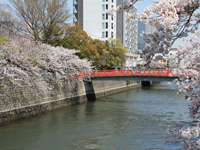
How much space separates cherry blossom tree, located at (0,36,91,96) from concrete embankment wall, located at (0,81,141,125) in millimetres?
795

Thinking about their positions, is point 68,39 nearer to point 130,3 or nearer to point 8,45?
point 8,45

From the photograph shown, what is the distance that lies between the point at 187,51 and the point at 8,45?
609 inches

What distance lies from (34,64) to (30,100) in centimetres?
351

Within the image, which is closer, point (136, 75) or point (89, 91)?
point (136, 75)

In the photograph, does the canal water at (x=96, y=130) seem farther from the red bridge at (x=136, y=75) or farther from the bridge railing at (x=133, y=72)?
the bridge railing at (x=133, y=72)

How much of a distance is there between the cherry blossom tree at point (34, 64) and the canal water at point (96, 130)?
3.54 m

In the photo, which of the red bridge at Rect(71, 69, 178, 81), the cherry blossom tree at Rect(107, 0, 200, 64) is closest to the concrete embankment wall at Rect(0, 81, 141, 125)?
the red bridge at Rect(71, 69, 178, 81)

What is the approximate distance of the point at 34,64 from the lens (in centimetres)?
2131

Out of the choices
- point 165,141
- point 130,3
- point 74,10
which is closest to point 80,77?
point 165,141

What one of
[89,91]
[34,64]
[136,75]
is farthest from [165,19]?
[89,91]

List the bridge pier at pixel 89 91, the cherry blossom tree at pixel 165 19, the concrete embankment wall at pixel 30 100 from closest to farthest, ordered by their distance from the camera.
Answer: the cherry blossom tree at pixel 165 19 → the concrete embankment wall at pixel 30 100 → the bridge pier at pixel 89 91

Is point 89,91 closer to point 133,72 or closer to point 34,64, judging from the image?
point 133,72

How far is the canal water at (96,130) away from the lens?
13.5 meters

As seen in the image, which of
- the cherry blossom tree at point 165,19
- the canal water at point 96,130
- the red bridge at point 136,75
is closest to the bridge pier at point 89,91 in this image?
the red bridge at point 136,75
